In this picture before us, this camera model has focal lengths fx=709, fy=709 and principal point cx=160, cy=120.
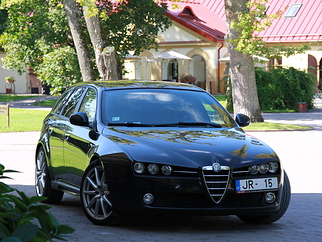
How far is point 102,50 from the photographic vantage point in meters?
28.1

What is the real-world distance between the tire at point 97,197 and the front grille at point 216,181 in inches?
37.9

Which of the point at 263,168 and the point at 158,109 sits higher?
the point at 158,109

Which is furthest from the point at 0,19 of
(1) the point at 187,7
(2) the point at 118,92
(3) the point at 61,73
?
(2) the point at 118,92

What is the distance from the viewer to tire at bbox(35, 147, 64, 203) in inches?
343

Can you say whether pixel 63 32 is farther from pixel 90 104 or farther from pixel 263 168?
pixel 263 168

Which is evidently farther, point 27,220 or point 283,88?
point 283,88

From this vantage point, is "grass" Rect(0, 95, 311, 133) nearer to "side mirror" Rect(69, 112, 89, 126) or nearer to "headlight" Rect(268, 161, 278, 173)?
"side mirror" Rect(69, 112, 89, 126)

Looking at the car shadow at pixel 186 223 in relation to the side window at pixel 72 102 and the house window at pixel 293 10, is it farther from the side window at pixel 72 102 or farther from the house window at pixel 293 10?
the house window at pixel 293 10

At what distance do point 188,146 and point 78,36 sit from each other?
23.9 m

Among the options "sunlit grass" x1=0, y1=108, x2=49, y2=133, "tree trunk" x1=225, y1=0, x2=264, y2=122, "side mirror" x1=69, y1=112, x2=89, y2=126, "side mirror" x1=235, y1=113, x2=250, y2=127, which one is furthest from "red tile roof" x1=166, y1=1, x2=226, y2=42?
"side mirror" x1=69, y1=112, x2=89, y2=126

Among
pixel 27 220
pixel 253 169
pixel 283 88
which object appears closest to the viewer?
pixel 27 220

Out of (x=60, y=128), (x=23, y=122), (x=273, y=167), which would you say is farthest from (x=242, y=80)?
(x=273, y=167)

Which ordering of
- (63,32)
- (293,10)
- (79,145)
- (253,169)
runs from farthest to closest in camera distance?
(293,10) < (63,32) < (79,145) < (253,169)

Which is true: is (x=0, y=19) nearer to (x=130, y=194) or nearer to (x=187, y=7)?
(x=187, y=7)
